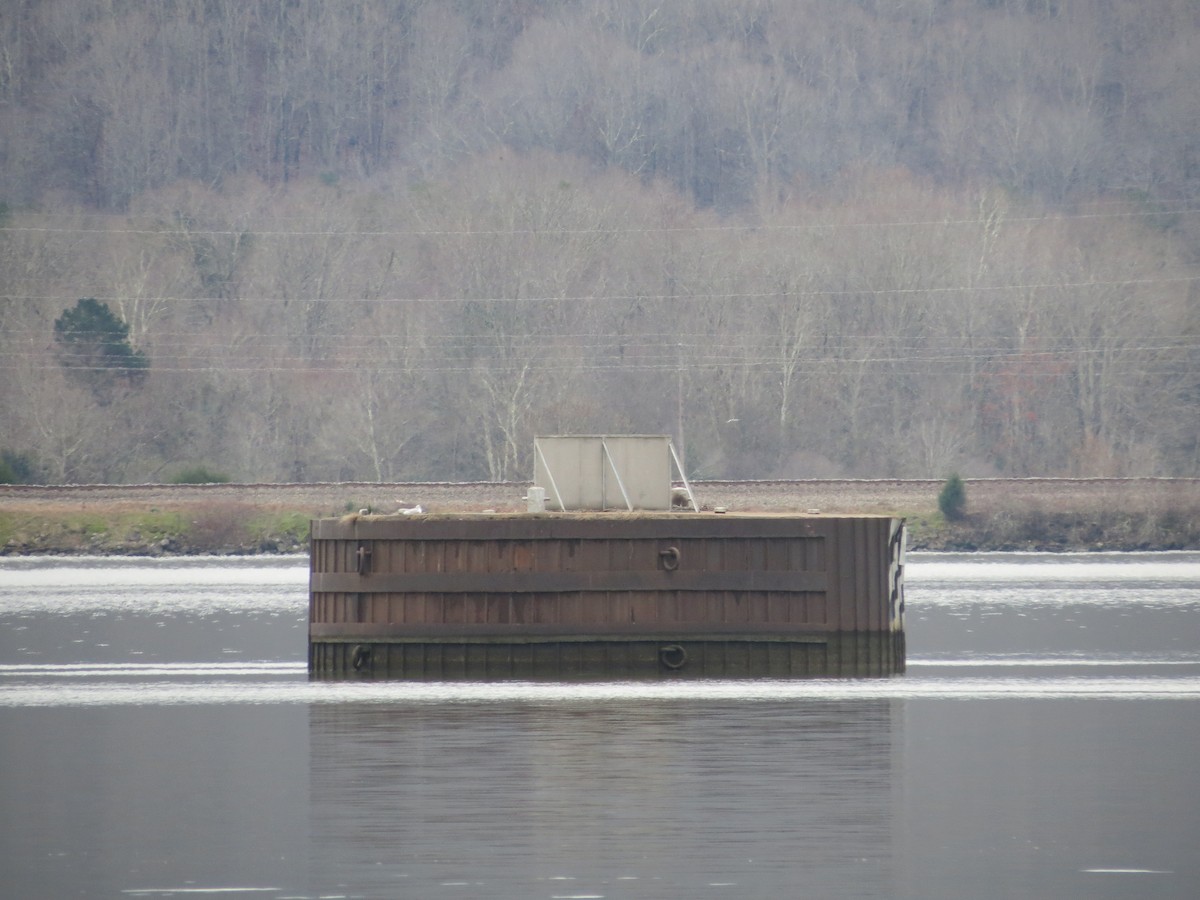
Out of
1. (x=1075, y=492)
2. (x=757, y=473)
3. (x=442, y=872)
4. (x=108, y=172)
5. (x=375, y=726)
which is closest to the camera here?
(x=442, y=872)

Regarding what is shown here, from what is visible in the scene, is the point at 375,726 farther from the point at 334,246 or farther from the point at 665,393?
the point at 334,246

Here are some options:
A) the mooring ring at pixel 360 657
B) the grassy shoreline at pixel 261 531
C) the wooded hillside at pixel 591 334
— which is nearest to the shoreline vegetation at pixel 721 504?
the grassy shoreline at pixel 261 531

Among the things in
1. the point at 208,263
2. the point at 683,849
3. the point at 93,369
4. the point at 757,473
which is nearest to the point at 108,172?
the point at 208,263

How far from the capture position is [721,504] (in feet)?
367

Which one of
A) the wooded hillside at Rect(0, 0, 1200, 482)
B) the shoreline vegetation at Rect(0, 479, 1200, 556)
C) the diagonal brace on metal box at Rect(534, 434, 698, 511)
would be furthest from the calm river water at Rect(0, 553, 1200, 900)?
the wooded hillside at Rect(0, 0, 1200, 482)

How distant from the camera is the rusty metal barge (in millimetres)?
39875

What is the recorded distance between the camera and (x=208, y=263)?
150 meters

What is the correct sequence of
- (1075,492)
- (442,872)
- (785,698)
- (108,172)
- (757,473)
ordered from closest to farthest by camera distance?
(442,872)
(785,698)
(1075,492)
(757,473)
(108,172)

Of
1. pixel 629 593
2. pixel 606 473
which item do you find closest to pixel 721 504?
pixel 606 473

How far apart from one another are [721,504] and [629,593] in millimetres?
71982

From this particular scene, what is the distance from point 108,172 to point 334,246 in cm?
4577

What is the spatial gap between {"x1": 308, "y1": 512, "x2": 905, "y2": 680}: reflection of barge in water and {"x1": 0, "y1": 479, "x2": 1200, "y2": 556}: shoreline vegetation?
234 feet

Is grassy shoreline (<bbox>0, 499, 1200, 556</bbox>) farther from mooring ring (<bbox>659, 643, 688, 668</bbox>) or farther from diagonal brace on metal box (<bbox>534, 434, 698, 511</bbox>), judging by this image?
mooring ring (<bbox>659, 643, 688, 668</bbox>)

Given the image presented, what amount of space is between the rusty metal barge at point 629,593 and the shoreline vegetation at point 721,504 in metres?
71.4
